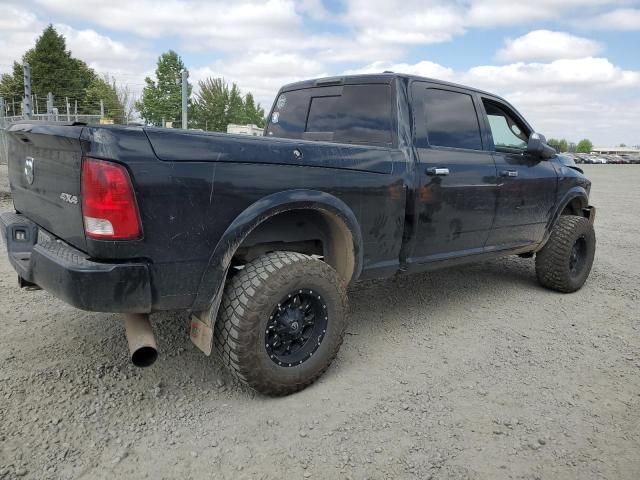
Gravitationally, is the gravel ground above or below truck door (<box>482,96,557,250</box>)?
below

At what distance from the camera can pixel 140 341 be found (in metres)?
2.48

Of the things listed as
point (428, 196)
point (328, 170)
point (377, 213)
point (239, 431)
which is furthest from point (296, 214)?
point (239, 431)

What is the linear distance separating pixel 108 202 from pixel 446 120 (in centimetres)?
256

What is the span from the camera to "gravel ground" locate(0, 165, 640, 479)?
7.54 feet

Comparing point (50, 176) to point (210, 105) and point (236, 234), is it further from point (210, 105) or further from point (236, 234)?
point (210, 105)

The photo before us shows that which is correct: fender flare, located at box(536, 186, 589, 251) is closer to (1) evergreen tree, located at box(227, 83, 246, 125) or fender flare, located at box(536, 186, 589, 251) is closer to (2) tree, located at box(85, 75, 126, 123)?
(2) tree, located at box(85, 75, 126, 123)

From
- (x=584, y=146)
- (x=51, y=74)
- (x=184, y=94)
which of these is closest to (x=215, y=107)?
(x=51, y=74)

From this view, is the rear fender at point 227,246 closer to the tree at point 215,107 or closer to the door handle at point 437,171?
the door handle at point 437,171

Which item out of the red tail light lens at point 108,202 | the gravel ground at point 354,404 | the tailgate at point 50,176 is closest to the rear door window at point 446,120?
the gravel ground at point 354,404

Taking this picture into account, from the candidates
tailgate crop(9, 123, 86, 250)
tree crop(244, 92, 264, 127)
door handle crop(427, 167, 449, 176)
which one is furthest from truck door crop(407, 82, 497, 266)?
tree crop(244, 92, 264, 127)

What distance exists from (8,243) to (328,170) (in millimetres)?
1846

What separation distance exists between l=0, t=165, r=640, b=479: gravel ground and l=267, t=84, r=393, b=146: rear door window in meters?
1.47

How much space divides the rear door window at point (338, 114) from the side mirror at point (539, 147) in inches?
61.3

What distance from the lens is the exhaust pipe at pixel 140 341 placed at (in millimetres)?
2467
